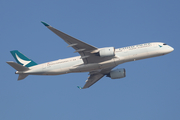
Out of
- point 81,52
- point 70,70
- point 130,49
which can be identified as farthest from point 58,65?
point 130,49

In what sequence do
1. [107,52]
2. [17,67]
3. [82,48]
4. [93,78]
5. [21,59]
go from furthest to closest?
[93,78] < [21,59] < [17,67] < [82,48] < [107,52]

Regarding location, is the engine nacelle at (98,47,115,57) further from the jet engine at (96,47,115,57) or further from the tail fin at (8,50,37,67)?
the tail fin at (8,50,37,67)

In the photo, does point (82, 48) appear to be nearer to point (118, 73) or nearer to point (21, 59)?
point (118, 73)

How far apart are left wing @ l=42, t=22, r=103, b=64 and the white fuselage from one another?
3.39 ft

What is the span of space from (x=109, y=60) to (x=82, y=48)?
17.8ft

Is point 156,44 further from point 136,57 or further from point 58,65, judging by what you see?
point 58,65

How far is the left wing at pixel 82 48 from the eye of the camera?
42.7m

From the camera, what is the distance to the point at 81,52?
151ft

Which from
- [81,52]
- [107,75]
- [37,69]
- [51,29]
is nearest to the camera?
[51,29]

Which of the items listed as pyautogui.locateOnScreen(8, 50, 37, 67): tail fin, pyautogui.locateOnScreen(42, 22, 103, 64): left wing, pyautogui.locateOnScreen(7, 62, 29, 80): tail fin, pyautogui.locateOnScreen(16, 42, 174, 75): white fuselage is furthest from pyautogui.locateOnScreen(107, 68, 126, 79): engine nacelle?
pyautogui.locateOnScreen(7, 62, 29, 80): tail fin

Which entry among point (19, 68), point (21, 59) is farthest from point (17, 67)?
point (21, 59)

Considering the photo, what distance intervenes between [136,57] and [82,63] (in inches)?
394

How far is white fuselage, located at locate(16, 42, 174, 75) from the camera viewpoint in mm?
46656

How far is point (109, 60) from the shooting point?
46.5 meters
